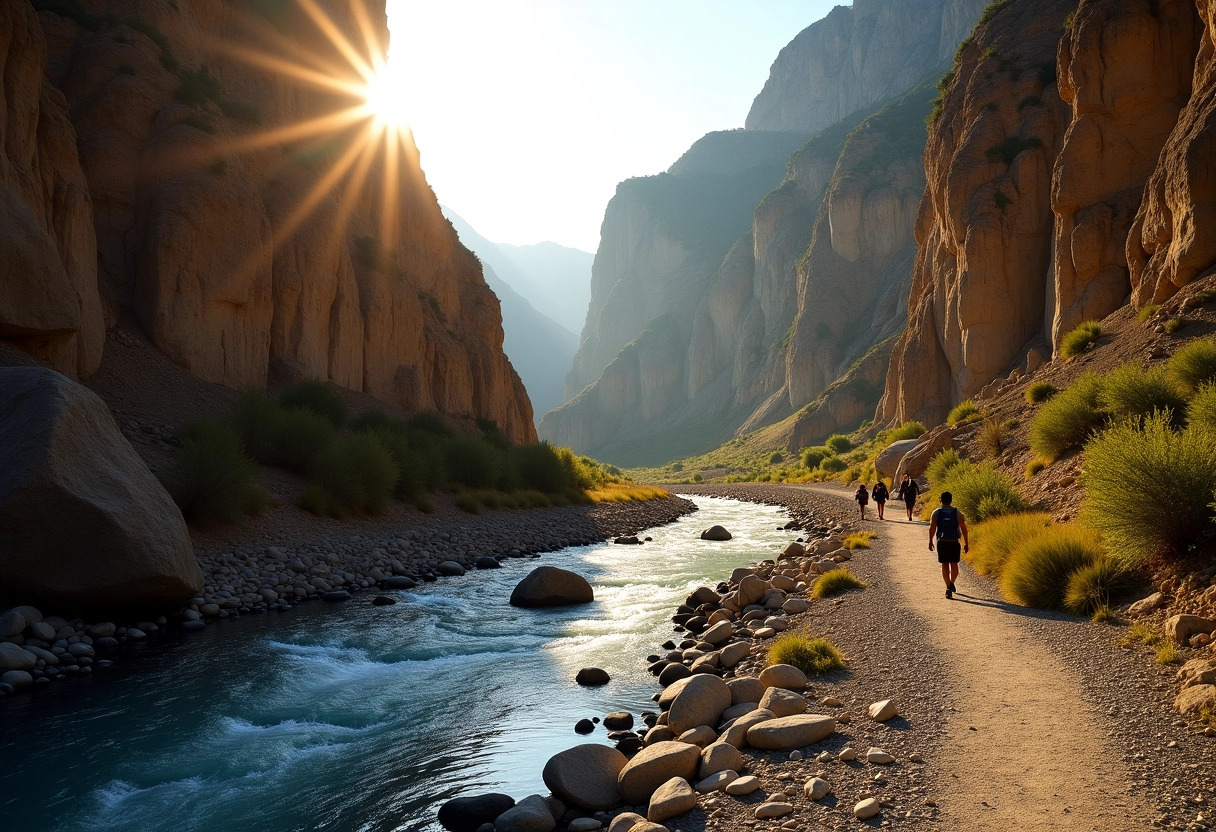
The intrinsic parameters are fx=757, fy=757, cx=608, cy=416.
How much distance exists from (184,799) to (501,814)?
11.2 feet

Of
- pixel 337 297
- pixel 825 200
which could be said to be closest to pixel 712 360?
pixel 825 200

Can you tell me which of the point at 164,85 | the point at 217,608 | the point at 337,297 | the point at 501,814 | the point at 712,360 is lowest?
the point at 501,814

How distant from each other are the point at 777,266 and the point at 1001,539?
119504 mm

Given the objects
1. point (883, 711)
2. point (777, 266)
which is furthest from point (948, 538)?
point (777, 266)

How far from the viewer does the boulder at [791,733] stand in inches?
271

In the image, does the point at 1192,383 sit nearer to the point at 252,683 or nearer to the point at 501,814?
the point at 501,814

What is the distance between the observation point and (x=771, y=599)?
13617 millimetres

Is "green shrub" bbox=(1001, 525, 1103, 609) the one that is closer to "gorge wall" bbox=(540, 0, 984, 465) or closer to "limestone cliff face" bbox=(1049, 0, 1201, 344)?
"limestone cliff face" bbox=(1049, 0, 1201, 344)

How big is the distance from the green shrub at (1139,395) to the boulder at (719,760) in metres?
13.0

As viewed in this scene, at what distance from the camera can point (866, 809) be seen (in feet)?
17.7

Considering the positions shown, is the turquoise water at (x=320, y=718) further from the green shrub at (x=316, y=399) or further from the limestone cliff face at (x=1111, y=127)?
the limestone cliff face at (x=1111, y=127)

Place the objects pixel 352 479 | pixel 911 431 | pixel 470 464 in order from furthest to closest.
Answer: pixel 911 431
pixel 470 464
pixel 352 479

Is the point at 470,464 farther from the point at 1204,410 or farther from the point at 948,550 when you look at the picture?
the point at 1204,410

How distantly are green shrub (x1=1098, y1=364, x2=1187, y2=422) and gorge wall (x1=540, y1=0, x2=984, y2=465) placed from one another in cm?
6488
